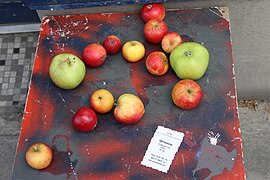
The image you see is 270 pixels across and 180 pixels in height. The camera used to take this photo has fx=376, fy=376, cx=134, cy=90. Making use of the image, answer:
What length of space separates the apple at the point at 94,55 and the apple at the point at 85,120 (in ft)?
1.23

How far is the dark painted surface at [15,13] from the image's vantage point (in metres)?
3.95

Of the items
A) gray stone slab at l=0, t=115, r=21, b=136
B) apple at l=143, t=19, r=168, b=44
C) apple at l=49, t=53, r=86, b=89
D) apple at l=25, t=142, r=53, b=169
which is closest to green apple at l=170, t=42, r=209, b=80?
apple at l=143, t=19, r=168, b=44

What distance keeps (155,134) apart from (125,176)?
1.06 ft

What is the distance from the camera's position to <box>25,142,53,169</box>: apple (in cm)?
224

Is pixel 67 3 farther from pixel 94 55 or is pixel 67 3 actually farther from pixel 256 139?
pixel 256 139

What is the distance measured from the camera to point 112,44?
263 cm

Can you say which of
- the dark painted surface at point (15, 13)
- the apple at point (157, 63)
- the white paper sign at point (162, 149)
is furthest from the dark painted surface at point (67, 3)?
the dark painted surface at point (15, 13)

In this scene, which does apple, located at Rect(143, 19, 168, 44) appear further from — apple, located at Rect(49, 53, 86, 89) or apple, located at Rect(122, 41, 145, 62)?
apple, located at Rect(49, 53, 86, 89)

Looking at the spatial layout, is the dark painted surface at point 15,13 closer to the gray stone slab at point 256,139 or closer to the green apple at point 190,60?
the green apple at point 190,60

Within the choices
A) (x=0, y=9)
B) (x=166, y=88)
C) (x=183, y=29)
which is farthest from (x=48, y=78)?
(x=0, y=9)

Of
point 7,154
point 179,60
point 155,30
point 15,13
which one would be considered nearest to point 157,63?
point 179,60

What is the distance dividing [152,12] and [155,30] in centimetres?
19

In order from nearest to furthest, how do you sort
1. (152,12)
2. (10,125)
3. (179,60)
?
1. (179,60)
2. (152,12)
3. (10,125)

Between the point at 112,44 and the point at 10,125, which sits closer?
the point at 112,44
